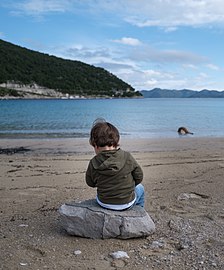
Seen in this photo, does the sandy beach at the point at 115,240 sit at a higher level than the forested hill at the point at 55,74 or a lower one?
lower

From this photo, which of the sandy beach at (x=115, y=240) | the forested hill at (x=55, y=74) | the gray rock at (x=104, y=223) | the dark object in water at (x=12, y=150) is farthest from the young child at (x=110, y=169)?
the forested hill at (x=55, y=74)

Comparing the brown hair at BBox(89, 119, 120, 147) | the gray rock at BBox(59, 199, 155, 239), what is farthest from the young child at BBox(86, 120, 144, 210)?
the gray rock at BBox(59, 199, 155, 239)

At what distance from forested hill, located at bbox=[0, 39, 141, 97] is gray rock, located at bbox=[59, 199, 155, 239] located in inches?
4702

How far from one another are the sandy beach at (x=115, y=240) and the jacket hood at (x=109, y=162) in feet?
2.71

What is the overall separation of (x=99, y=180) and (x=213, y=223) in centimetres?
164

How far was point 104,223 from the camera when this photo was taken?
4566mm

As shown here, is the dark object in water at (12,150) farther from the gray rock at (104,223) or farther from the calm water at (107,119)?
the gray rock at (104,223)

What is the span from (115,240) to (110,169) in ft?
2.72

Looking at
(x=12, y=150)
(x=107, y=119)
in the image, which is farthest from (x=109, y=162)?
(x=107, y=119)

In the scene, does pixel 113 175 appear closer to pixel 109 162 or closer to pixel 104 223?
pixel 109 162

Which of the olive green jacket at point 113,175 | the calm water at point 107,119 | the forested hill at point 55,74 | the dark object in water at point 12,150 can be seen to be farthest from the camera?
the forested hill at point 55,74

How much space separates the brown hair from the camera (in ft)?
15.2

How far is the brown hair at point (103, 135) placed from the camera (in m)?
4.62

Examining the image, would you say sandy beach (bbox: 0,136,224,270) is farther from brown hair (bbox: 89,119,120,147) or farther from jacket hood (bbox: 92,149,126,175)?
brown hair (bbox: 89,119,120,147)
